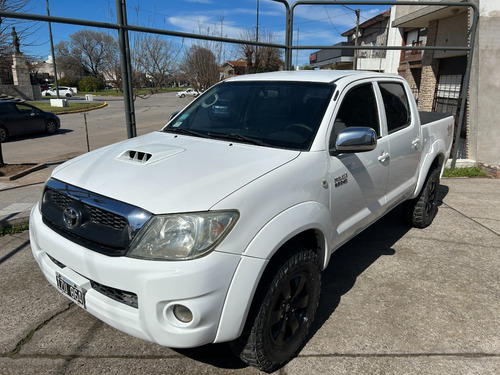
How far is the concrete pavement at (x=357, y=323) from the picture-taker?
2.59 meters

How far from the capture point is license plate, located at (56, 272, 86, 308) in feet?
7.64

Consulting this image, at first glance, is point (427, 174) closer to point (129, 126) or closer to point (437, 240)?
point (437, 240)

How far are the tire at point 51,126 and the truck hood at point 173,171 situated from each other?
15.6m

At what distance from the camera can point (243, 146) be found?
292 cm

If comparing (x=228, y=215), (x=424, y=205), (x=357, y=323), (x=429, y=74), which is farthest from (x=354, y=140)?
(x=429, y=74)

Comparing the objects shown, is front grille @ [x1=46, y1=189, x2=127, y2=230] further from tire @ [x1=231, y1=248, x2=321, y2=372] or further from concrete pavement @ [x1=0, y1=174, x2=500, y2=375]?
concrete pavement @ [x1=0, y1=174, x2=500, y2=375]

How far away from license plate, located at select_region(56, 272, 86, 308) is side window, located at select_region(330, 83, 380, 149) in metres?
1.91

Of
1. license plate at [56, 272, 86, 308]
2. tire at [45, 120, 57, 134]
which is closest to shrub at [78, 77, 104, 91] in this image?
tire at [45, 120, 57, 134]

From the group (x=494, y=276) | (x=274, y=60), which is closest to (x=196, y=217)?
(x=494, y=276)

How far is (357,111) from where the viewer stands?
339 cm

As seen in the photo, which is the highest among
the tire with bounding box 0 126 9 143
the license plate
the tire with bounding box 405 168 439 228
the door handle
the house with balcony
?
the house with balcony

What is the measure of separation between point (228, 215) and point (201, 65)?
1043cm

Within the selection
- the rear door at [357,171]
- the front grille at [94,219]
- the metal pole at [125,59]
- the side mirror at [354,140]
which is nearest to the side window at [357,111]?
the rear door at [357,171]

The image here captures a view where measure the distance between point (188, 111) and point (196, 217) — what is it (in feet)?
6.71
